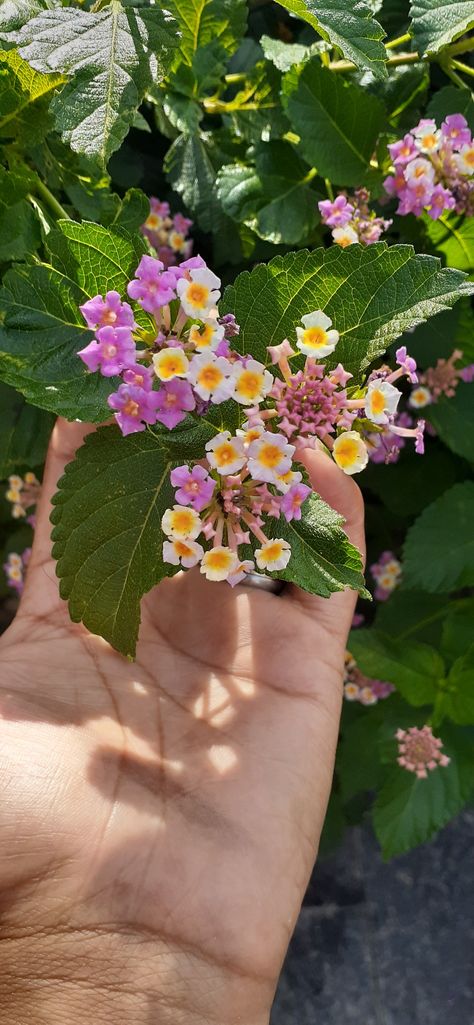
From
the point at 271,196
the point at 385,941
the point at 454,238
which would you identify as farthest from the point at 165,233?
the point at 385,941

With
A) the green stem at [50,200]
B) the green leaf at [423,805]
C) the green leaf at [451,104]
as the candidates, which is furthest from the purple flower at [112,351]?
the green leaf at [423,805]

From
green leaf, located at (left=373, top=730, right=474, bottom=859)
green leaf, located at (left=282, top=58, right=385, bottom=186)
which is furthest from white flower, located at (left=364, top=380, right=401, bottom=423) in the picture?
green leaf, located at (left=373, top=730, right=474, bottom=859)

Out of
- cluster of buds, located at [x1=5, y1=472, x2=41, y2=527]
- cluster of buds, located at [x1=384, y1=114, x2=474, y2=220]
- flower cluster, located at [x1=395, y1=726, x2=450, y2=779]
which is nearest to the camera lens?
cluster of buds, located at [x1=384, y1=114, x2=474, y2=220]

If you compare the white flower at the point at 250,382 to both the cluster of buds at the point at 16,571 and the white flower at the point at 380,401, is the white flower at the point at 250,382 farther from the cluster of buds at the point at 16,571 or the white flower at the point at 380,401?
the cluster of buds at the point at 16,571

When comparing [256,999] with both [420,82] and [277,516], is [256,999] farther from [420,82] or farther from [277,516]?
[420,82]

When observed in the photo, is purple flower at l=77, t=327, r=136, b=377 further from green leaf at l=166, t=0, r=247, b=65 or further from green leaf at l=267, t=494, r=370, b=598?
green leaf at l=166, t=0, r=247, b=65

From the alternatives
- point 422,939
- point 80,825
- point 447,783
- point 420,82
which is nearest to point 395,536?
point 447,783
